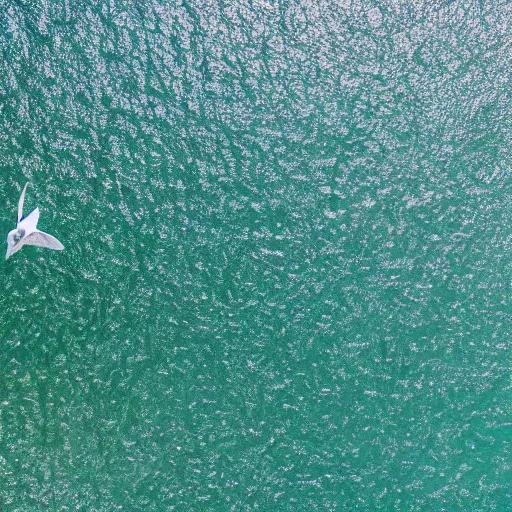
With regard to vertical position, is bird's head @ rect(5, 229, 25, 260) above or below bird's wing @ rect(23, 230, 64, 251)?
below

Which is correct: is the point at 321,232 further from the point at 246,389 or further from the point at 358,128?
the point at 246,389

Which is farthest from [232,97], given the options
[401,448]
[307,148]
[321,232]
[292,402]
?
[401,448]

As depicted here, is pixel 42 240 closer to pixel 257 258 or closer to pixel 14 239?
pixel 14 239

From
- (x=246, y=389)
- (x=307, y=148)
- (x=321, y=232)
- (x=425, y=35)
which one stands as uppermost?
(x=425, y=35)

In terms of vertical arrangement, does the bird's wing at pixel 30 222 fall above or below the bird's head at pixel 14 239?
above

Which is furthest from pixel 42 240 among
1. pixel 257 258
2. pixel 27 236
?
pixel 257 258

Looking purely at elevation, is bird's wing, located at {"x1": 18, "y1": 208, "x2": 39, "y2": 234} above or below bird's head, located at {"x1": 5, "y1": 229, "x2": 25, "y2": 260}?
above
